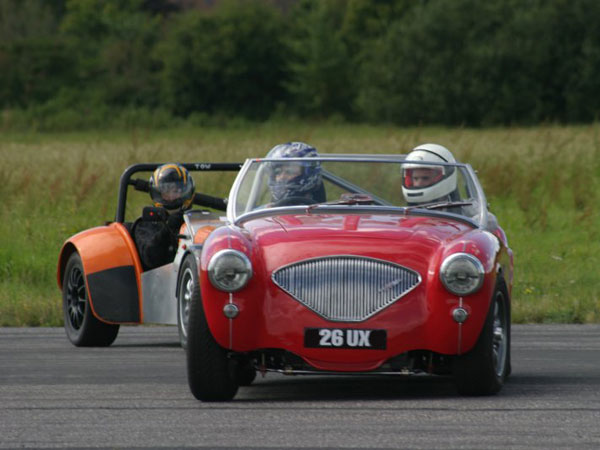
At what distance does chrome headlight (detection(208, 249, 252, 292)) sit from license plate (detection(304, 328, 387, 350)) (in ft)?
1.43

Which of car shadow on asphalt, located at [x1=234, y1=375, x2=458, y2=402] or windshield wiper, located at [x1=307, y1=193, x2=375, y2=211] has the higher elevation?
windshield wiper, located at [x1=307, y1=193, x2=375, y2=211]

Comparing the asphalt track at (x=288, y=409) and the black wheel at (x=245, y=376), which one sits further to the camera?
the black wheel at (x=245, y=376)

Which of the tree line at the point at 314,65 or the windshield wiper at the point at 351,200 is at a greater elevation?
the windshield wiper at the point at 351,200

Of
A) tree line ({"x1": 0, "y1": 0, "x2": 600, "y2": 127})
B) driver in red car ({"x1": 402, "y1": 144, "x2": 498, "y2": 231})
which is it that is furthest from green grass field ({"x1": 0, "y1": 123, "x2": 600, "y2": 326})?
tree line ({"x1": 0, "y1": 0, "x2": 600, "y2": 127})

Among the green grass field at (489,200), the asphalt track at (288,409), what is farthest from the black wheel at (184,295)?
the green grass field at (489,200)

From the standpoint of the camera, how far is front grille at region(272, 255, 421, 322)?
6.95 m

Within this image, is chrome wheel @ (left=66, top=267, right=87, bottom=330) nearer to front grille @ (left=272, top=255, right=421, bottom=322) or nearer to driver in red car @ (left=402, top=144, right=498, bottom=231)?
driver in red car @ (left=402, top=144, right=498, bottom=231)

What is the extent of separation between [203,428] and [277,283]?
0.98 meters

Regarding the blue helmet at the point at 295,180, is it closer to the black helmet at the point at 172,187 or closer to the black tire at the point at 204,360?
the black tire at the point at 204,360

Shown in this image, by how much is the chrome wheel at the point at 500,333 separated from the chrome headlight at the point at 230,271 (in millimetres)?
1359

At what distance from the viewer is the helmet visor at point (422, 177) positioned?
848 centimetres

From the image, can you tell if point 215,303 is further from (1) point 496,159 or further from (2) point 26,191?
(1) point 496,159

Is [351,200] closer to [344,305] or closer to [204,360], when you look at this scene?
[344,305]

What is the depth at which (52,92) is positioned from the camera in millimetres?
78188
